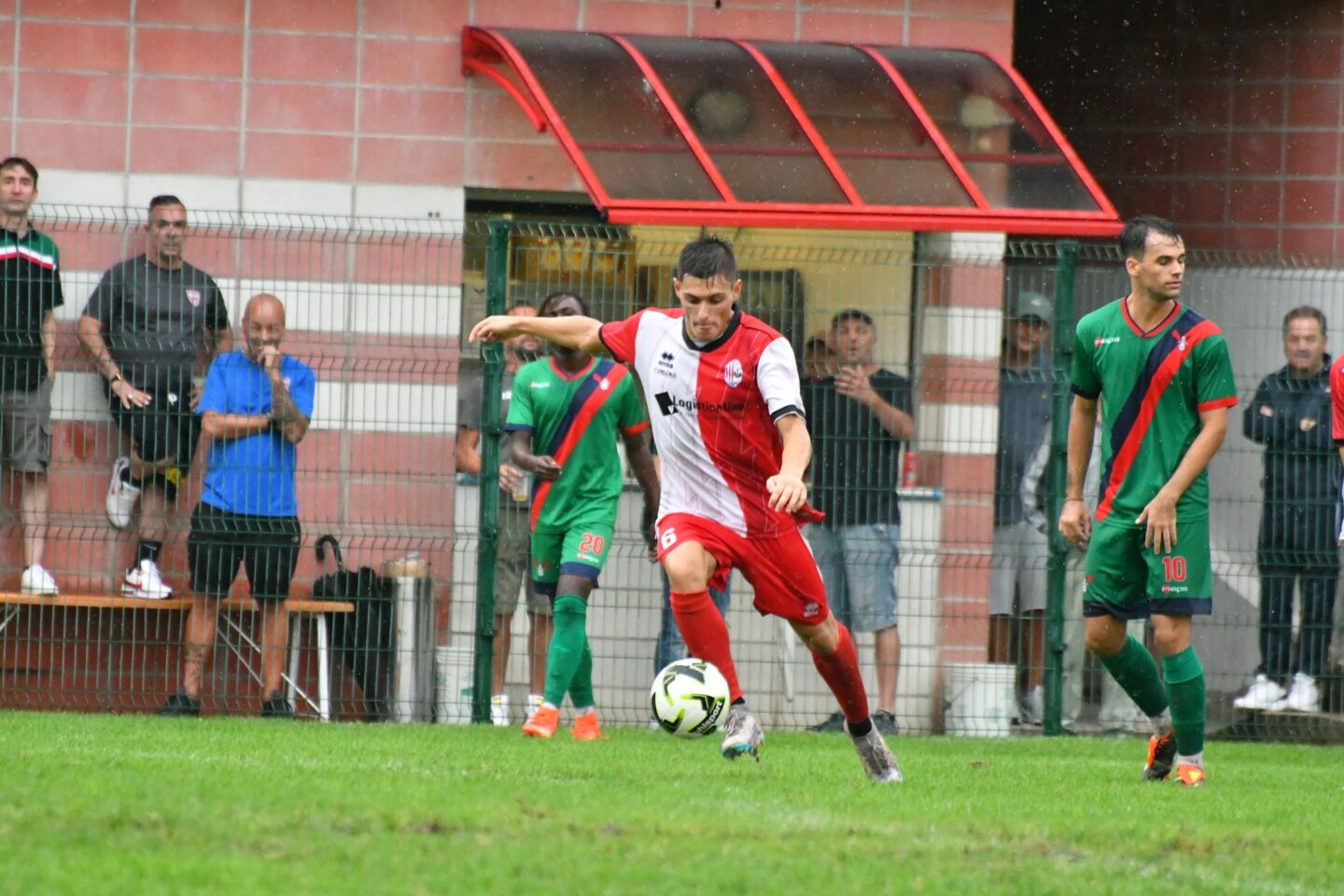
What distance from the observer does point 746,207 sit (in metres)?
12.4

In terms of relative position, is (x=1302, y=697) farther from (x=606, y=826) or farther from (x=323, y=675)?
(x=606, y=826)

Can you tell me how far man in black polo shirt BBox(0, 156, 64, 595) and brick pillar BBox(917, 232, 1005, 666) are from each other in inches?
211

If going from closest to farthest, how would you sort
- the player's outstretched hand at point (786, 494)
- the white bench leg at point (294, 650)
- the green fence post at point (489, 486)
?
Result: 1. the player's outstretched hand at point (786, 494)
2. the white bench leg at point (294, 650)
3. the green fence post at point (489, 486)

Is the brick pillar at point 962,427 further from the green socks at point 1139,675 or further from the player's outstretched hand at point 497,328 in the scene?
the player's outstretched hand at point 497,328

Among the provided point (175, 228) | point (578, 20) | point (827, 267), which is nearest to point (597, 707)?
point (827, 267)

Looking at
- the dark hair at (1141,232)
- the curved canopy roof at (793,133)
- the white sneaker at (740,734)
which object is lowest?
the white sneaker at (740,734)

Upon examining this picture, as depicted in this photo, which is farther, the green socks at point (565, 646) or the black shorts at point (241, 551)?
the black shorts at point (241, 551)

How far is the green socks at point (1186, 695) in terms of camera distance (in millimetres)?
8602

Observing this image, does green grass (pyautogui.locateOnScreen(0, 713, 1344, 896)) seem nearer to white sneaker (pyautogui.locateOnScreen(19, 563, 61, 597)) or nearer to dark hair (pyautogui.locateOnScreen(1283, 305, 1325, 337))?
white sneaker (pyautogui.locateOnScreen(19, 563, 61, 597))

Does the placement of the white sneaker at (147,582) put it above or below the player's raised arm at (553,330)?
below

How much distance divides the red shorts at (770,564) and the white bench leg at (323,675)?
464 cm

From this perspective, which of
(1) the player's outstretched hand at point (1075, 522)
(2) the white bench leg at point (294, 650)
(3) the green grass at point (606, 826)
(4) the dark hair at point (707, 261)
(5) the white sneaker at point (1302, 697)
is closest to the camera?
(3) the green grass at point (606, 826)

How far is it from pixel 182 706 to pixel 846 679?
5430 mm

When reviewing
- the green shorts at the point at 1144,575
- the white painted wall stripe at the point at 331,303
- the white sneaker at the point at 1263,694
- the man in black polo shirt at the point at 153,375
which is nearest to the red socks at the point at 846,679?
the green shorts at the point at 1144,575
